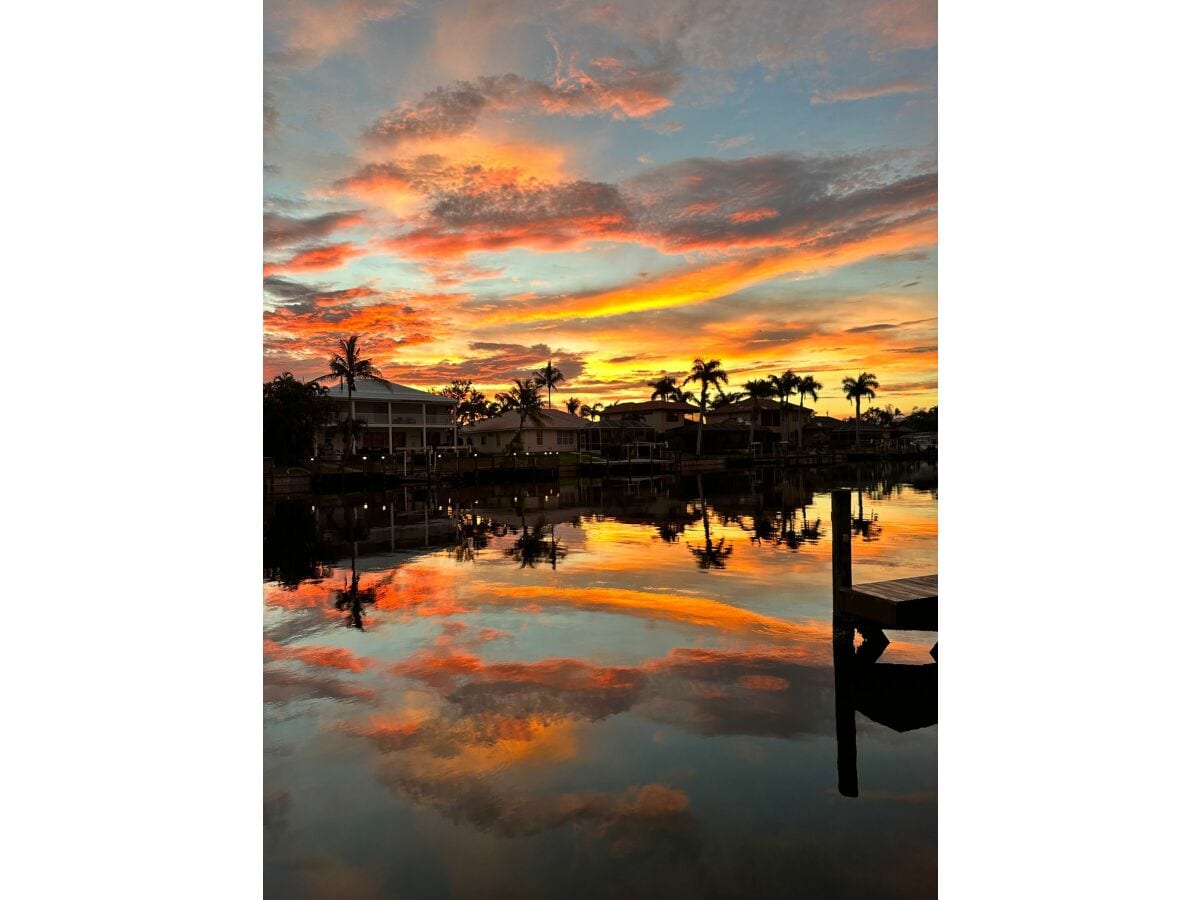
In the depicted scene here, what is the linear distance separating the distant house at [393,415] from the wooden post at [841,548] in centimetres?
5551

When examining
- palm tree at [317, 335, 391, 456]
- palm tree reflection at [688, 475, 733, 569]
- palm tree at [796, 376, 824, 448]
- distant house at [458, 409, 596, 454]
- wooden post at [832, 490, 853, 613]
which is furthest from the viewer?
palm tree at [796, 376, 824, 448]

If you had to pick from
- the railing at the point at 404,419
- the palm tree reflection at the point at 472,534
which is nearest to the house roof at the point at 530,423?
the railing at the point at 404,419

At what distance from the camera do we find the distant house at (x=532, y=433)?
70000mm

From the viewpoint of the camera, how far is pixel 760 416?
9625 cm

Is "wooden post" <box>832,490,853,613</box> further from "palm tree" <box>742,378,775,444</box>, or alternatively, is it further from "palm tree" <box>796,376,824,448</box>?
"palm tree" <box>796,376,824,448</box>

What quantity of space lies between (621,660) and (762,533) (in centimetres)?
1348

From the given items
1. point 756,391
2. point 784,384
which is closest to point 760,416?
point 756,391

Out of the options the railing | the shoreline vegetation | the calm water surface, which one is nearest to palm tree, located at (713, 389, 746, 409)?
the shoreline vegetation

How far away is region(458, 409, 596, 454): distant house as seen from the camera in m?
70.0

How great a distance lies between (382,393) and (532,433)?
14.8 m

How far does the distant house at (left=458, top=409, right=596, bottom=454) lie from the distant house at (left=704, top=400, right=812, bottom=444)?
26.2 m

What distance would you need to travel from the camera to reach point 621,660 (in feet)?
31.0

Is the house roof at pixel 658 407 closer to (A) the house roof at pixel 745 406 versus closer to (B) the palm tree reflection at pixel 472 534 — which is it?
(A) the house roof at pixel 745 406
